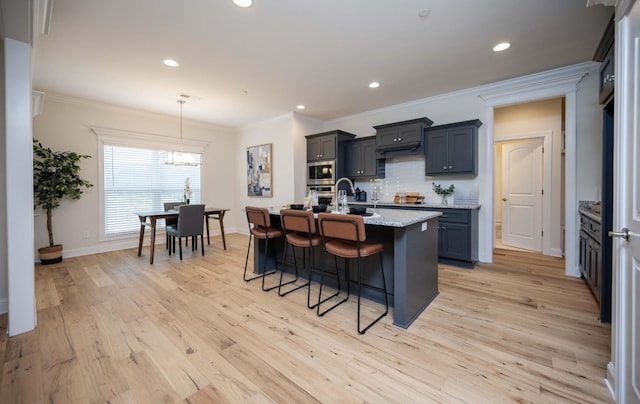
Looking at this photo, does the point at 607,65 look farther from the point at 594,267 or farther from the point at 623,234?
the point at 594,267

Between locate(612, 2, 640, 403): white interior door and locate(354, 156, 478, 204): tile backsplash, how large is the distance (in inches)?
116

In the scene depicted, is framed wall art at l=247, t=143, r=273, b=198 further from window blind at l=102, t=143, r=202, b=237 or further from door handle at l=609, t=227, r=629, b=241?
door handle at l=609, t=227, r=629, b=241

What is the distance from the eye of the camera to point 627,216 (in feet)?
4.45

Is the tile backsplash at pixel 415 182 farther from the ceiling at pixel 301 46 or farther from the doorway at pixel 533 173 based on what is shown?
the ceiling at pixel 301 46

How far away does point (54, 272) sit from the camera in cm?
371

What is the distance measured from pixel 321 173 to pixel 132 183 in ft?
12.5

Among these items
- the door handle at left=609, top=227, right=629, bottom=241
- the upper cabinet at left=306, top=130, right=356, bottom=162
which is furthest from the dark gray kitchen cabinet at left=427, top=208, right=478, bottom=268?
the door handle at left=609, top=227, right=629, bottom=241

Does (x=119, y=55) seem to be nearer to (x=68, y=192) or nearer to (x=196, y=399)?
(x=68, y=192)

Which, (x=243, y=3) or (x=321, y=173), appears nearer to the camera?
(x=243, y=3)

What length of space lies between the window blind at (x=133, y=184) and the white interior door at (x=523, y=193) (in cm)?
697

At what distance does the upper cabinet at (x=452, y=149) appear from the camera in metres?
4.03

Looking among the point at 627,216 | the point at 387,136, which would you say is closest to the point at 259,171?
the point at 387,136

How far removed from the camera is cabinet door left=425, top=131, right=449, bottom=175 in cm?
427

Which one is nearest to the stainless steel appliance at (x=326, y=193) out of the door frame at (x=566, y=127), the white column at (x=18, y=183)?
the door frame at (x=566, y=127)
